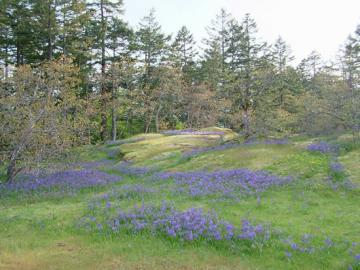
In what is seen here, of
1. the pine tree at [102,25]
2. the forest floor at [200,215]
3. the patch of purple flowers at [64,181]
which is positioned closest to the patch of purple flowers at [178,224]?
the forest floor at [200,215]

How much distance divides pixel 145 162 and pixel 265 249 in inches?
692

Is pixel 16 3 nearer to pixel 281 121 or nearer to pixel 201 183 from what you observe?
pixel 281 121

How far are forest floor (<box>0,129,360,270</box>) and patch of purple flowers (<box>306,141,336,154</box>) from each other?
157 millimetres

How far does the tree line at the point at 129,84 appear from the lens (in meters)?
20.7

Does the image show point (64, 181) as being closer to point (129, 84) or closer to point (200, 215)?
point (200, 215)

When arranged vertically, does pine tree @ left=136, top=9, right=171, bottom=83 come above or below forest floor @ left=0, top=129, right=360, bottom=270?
above

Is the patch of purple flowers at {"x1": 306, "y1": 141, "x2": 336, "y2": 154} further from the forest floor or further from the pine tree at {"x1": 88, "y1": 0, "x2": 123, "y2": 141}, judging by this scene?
the pine tree at {"x1": 88, "y1": 0, "x2": 123, "y2": 141}

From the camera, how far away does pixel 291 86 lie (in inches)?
2312

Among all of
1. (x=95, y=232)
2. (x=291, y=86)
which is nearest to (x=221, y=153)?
(x=95, y=232)

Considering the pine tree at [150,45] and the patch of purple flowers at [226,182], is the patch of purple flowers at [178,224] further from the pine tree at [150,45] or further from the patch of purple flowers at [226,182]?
the pine tree at [150,45]

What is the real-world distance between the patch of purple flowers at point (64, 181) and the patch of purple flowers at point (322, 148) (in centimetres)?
1081

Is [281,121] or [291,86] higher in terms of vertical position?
[291,86]

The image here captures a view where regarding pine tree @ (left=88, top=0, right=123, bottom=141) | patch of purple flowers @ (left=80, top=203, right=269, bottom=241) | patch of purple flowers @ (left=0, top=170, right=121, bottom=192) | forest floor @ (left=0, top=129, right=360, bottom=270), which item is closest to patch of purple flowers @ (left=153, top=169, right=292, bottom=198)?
forest floor @ (left=0, top=129, right=360, bottom=270)

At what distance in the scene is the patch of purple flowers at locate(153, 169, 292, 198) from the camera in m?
15.8
